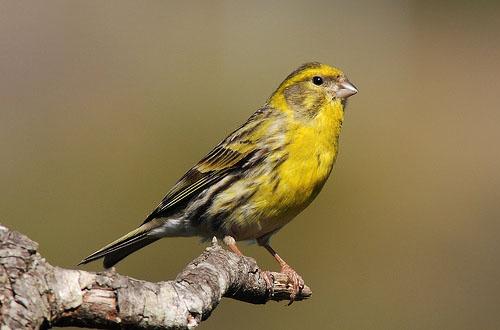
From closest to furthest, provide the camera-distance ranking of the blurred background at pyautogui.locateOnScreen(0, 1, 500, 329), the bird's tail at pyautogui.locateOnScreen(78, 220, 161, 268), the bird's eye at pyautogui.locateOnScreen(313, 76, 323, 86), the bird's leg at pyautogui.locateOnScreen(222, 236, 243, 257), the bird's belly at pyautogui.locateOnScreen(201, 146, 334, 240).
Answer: the bird's belly at pyautogui.locateOnScreen(201, 146, 334, 240), the bird's leg at pyautogui.locateOnScreen(222, 236, 243, 257), the bird's tail at pyautogui.locateOnScreen(78, 220, 161, 268), the bird's eye at pyautogui.locateOnScreen(313, 76, 323, 86), the blurred background at pyautogui.locateOnScreen(0, 1, 500, 329)

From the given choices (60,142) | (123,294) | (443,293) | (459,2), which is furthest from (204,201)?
(459,2)

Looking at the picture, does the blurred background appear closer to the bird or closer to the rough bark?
the bird

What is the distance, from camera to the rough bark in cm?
284

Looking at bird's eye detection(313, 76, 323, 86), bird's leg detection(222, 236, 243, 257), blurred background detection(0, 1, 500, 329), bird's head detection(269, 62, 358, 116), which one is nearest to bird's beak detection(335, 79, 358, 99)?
bird's head detection(269, 62, 358, 116)

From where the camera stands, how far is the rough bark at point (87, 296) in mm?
2838

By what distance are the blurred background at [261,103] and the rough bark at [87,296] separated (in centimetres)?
259

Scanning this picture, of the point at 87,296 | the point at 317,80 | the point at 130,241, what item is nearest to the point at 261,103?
the point at 317,80

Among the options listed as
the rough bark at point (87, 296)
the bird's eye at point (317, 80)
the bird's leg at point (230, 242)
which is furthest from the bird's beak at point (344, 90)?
the rough bark at point (87, 296)

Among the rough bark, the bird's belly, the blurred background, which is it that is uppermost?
the rough bark

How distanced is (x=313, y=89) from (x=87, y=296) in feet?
9.96

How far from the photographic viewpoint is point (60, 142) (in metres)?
13.4

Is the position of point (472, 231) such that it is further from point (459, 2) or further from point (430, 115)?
point (459, 2)

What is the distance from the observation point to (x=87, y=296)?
9.84 feet

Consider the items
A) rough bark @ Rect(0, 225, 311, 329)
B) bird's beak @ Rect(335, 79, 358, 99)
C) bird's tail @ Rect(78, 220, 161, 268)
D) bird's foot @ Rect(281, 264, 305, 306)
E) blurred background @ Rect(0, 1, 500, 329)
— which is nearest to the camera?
rough bark @ Rect(0, 225, 311, 329)
